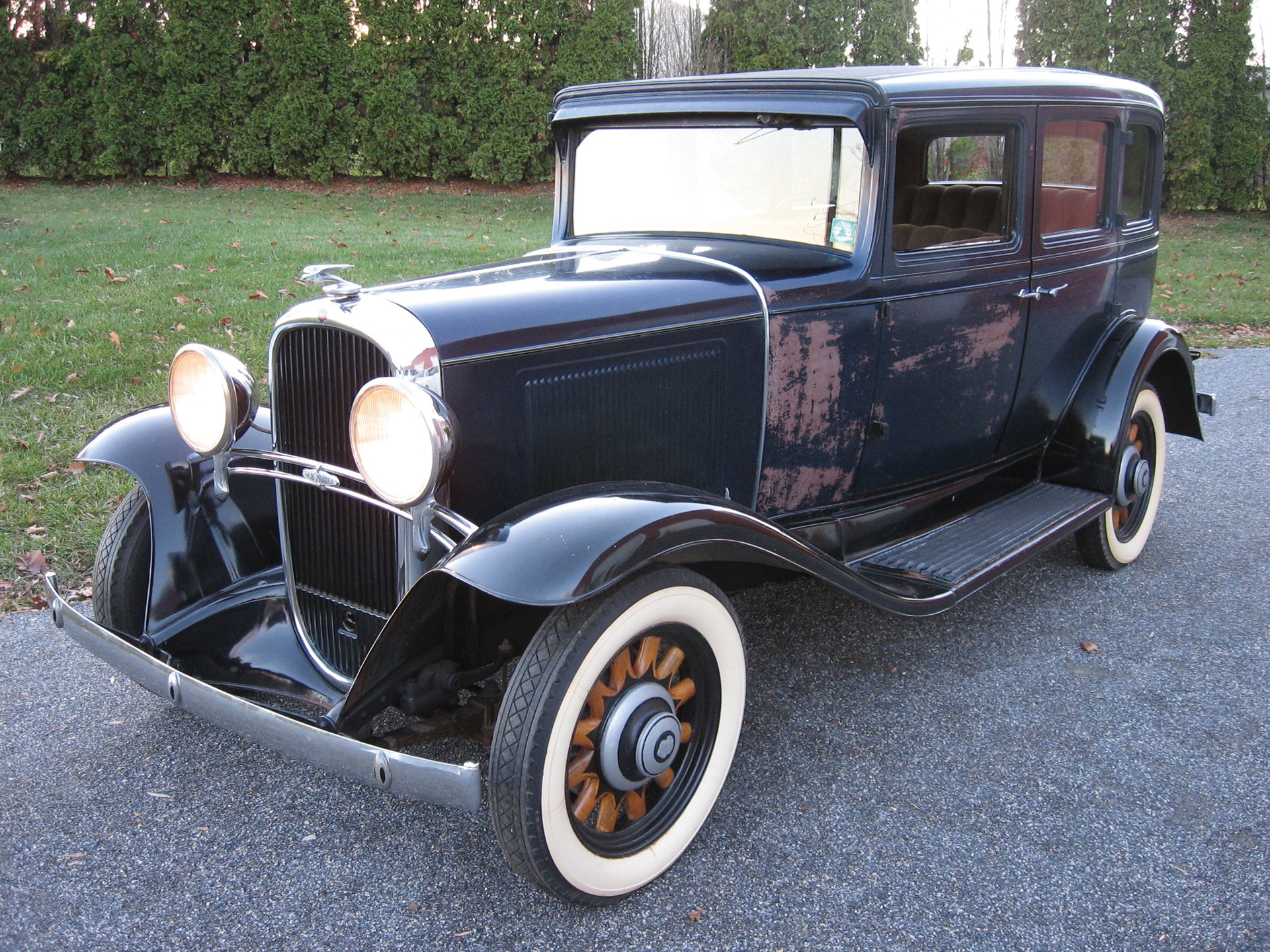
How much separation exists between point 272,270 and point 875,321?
5675 mm

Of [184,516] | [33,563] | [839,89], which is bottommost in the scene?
[33,563]

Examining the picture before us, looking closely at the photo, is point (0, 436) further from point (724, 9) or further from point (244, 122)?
point (724, 9)

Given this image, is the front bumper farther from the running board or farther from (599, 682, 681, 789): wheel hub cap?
the running board

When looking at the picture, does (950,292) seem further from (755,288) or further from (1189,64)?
(1189,64)

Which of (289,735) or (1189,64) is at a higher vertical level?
(1189,64)

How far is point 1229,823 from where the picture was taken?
2.40 m

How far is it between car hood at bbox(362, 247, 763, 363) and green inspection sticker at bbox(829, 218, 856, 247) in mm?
370

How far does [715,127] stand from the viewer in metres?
3.01

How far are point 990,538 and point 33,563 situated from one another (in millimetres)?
3271

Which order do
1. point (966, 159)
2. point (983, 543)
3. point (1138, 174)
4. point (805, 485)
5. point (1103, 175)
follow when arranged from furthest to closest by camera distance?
point (1138, 174), point (1103, 175), point (966, 159), point (983, 543), point (805, 485)

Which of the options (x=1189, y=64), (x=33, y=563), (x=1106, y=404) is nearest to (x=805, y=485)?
(x=1106, y=404)

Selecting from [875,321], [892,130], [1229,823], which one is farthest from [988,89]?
[1229,823]

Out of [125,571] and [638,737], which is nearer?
[638,737]

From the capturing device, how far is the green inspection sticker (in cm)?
286
